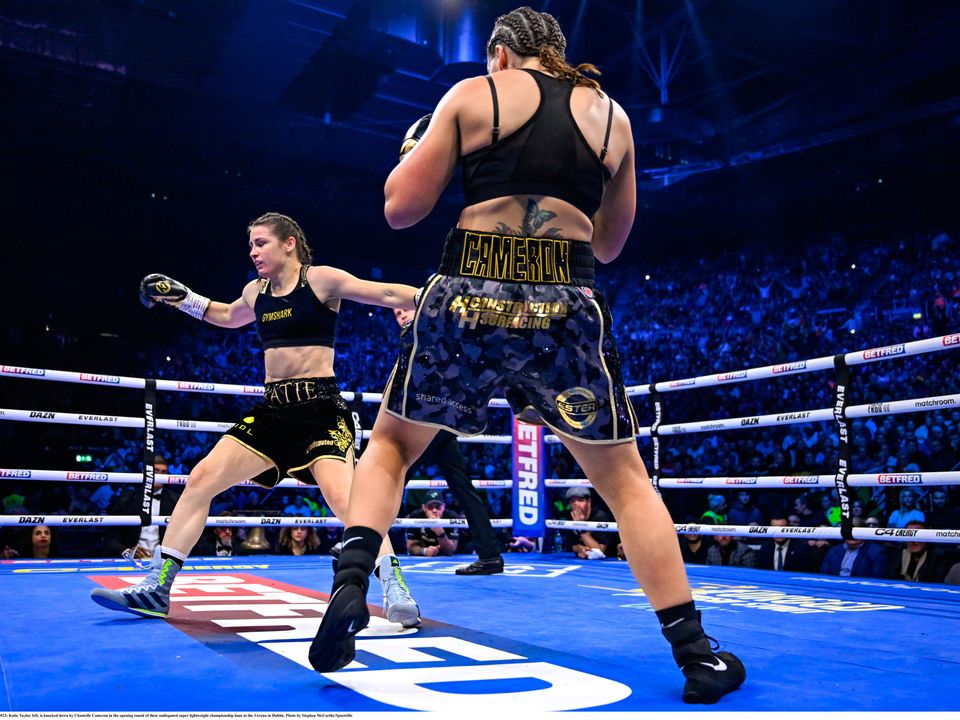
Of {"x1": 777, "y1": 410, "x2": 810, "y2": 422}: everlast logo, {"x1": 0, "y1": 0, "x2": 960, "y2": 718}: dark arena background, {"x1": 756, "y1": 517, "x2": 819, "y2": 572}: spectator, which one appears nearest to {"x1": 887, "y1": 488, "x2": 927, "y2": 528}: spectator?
{"x1": 0, "y1": 0, "x2": 960, "y2": 718}: dark arena background

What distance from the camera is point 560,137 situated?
167 cm

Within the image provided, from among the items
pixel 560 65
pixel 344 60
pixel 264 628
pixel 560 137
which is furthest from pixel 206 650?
pixel 344 60

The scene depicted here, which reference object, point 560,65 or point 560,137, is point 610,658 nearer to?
point 560,137

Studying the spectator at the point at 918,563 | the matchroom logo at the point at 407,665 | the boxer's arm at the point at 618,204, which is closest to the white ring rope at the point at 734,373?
the spectator at the point at 918,563

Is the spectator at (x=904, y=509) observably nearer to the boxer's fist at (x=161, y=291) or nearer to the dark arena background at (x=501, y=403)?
the dark arena background at (x=501, y=403)

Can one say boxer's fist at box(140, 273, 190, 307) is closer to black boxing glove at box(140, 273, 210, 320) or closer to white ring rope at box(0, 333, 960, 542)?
black boxing glove at box(140, 273, 210, 320)

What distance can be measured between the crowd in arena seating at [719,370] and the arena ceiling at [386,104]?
133 centimetres

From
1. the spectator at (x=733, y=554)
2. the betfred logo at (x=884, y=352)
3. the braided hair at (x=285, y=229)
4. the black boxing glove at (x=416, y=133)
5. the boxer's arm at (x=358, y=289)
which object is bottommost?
the spectator at (x=733, y=554)

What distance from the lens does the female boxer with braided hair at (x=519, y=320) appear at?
63.2 inches

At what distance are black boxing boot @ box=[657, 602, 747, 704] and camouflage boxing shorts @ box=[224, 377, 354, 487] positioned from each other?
151cm

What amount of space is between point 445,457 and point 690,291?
38.1ft

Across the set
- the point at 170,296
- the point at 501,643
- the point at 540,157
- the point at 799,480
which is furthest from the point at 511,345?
the point at 799,480

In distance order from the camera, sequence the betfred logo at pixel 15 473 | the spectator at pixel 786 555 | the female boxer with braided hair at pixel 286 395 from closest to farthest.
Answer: the female boxer with braided hair at pixel 286 395, the betfred logo at pixel 15 473, the spectator at pixel 786 555

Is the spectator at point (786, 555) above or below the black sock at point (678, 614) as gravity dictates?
below
